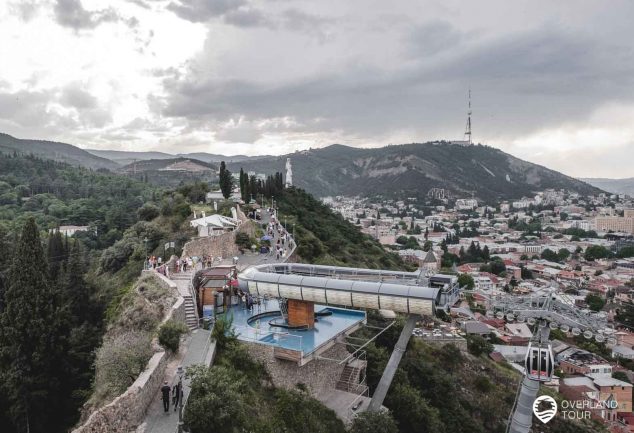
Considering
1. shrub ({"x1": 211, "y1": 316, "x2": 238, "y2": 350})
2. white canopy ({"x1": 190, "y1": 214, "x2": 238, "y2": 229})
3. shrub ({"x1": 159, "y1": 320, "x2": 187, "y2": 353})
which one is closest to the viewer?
shrub ({"x1": 159, "y1": 320, "x2": 187, "y2": 353})

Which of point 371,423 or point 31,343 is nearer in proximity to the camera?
point 371,423

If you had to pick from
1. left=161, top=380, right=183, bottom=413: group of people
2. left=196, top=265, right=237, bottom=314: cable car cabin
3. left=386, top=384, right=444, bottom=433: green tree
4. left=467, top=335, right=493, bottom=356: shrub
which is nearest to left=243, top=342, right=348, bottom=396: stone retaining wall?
left=386, top=384, right=444, bottom=433: green tree

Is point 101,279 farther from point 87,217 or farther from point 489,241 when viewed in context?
point 489,241

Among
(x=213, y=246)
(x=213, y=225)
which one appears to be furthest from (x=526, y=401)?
(x=213, y=225)

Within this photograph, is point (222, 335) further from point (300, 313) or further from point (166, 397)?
point (166, 397)

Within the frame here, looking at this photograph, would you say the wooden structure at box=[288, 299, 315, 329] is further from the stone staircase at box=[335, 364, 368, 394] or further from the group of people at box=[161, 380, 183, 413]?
the group of people at box=[161, 380, 183, 413]

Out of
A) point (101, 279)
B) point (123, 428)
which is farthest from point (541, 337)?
point (101, 279)

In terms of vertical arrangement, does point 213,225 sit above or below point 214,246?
above
